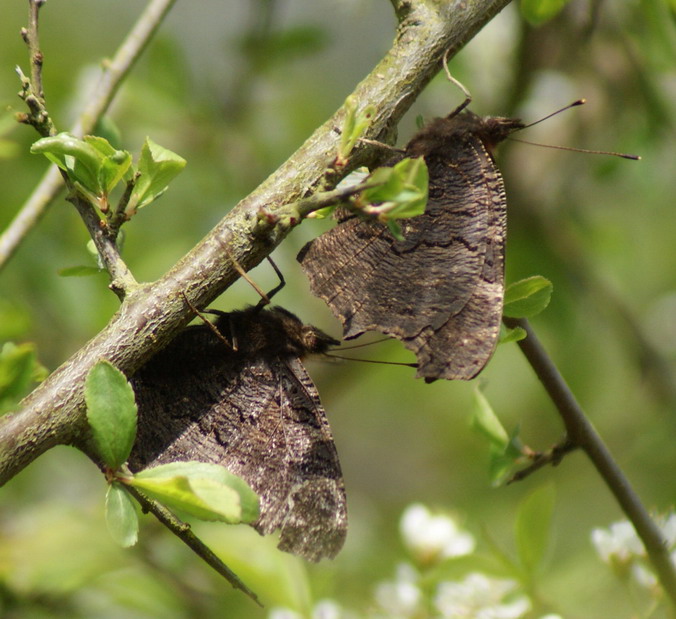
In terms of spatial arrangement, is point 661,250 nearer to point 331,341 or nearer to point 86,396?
point 331,341

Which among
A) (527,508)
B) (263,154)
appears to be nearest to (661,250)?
(263,154)

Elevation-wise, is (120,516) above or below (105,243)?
below

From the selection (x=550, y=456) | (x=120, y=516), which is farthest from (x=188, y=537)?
(x=550, y=456)

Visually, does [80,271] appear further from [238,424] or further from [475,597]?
[475,597]

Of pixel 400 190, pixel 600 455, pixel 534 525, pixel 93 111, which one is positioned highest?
pixel 93 111

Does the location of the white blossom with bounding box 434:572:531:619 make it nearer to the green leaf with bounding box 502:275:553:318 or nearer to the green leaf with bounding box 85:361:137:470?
the green leaf with bounding box 502:275:553:318
